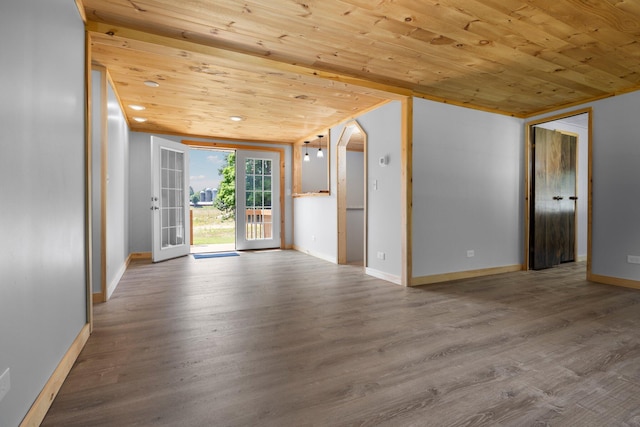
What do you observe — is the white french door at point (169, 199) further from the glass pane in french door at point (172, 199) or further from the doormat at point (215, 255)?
the doormat at point (215, 255)

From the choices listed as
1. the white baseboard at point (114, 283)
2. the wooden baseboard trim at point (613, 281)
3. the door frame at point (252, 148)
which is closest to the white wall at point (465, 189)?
the wooden baseboard trim at point (613, 281)

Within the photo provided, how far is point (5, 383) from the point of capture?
1167mm

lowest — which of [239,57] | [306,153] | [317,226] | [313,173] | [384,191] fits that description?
[317,226]

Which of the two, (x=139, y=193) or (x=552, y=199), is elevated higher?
(x=139, y=193)

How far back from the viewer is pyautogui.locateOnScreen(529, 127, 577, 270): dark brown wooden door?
4910 millimetres

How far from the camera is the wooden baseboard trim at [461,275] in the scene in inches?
157

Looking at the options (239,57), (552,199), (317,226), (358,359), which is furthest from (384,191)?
(552,199)

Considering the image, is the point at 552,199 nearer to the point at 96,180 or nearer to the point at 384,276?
the point at 384,276

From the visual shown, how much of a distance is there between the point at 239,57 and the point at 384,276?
3.01 meters

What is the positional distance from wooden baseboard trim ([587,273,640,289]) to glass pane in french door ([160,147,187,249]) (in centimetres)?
639

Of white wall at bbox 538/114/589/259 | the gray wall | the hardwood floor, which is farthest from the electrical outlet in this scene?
white wall at bbox 538/114/589/259

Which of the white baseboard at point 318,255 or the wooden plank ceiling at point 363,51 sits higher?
the wooden plank ceiling at point 363,51

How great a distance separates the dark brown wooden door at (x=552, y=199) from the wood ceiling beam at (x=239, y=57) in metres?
2.76

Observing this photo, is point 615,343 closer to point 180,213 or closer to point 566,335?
point 566,335
